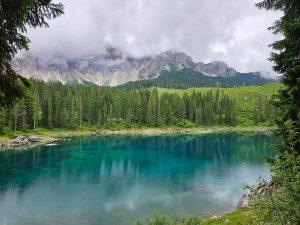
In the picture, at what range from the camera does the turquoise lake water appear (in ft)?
160

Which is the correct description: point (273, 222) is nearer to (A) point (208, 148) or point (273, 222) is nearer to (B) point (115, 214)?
(B) point (115, 214)

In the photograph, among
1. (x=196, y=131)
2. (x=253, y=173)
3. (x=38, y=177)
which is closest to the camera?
(x=38, y=177)

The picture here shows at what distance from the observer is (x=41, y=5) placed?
13.8 metres

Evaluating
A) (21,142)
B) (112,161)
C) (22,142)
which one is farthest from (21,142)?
(112,161)

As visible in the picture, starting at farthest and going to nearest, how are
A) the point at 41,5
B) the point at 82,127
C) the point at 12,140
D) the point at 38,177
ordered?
1. the point at 82,127
2. the point at 12,140
3. the point at 38,177
4. the point at 41,5

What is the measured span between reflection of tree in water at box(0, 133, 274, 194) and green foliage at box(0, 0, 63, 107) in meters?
50.3

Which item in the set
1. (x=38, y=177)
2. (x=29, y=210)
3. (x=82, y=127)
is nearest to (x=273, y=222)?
(x=29, y=210)

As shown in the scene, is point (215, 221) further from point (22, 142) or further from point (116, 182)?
point (22, 142)

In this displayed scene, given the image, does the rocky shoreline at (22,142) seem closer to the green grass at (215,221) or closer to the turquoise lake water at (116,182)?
the turquoise lake water at (116,182)

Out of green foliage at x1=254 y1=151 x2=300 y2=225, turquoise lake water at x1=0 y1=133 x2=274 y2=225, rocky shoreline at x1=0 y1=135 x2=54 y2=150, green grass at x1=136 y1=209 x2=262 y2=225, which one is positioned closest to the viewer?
green foliage at x1=254 y1=151 x2=300 y2=225

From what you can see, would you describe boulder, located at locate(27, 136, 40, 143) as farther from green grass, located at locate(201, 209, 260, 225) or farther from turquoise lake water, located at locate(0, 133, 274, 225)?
green grass, located at locate(201, 209, 260, 225)

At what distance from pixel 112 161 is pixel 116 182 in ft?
86.6

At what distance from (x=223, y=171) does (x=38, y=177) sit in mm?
41666

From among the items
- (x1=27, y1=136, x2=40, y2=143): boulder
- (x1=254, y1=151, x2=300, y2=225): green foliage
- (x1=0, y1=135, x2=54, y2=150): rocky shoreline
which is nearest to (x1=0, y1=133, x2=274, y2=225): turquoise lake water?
(x1=0, y1=135, x2=54, y2=150): rocky shoreline
